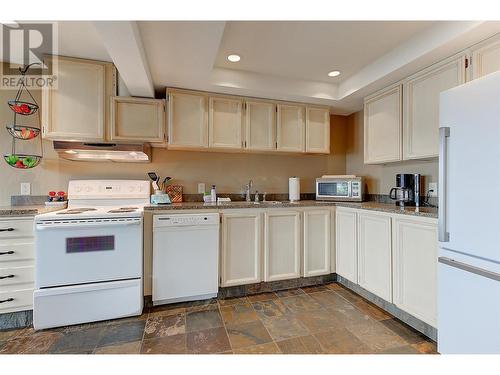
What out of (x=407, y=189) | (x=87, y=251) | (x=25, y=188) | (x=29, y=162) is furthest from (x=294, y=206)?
(x=25, y=188)

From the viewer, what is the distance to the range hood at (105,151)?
86.0 inches

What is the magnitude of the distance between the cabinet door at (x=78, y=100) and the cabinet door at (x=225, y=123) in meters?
1.00

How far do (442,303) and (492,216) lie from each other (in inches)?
25.6

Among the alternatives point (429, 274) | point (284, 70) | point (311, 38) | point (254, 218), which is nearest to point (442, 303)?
point (429, 274)

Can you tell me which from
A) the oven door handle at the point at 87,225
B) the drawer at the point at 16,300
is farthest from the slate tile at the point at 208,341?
the drawer at the point at 16,300

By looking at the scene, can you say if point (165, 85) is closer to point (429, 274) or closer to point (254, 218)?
point (254, 218)

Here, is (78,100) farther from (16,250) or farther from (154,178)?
(16,250)

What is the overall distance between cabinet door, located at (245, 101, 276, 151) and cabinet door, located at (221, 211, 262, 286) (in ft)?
2.75

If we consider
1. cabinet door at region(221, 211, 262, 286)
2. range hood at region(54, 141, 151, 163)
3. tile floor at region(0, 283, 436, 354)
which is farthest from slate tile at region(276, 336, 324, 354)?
range hood at region(54, 141, 151, 163)

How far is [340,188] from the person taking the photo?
291cm

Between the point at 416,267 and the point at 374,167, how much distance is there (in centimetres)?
152

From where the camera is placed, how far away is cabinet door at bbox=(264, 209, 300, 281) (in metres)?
2.52

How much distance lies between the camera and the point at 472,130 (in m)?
1.32

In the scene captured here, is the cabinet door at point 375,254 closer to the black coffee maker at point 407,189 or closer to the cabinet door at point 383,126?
the black coffee maker at point 407,189
